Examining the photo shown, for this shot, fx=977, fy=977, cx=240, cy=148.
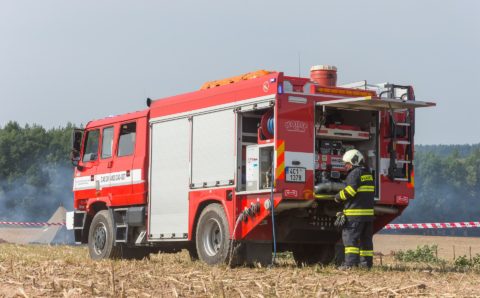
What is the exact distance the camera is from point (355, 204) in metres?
14.3

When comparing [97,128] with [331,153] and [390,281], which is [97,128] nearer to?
[331,153]

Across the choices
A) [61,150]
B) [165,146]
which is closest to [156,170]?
[165,146]

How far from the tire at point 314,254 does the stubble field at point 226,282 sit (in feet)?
6.28

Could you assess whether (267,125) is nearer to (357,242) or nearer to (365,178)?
(365,178)

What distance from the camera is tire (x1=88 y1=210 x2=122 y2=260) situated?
59.1 feet

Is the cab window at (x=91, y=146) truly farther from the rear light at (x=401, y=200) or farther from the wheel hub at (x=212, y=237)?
the rear light at (x=401, y=200)

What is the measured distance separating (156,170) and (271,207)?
3.38 metres

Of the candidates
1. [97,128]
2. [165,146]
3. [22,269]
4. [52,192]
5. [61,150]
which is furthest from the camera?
[61,150]

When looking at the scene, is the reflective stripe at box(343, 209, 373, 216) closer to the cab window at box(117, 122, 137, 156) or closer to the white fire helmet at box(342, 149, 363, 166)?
the white fire helmet at box(342, 149, 363, 166)

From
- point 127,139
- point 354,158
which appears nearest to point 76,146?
point 127,139

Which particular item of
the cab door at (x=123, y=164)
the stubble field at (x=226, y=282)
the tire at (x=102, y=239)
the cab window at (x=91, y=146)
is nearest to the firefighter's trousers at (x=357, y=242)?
the stubble field at (x=226, y=282)

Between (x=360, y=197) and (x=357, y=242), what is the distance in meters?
0.66

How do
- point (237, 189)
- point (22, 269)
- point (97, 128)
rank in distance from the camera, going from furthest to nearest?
point (97, 128) → point (237, 189) → point (22, 269)

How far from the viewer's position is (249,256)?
14.9 meters
